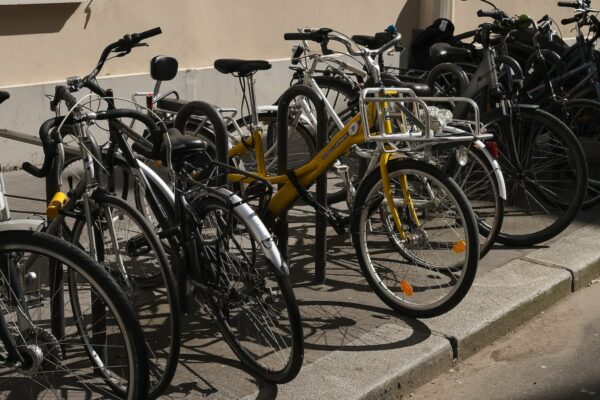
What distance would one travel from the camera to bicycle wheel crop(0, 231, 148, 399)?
280 centimetres

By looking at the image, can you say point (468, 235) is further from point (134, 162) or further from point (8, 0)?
point (8, 0)

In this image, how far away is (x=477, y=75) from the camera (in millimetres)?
5723

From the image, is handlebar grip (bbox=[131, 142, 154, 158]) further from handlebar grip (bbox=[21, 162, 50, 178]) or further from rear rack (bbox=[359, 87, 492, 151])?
rear rack (bbox=[359, 87, 492, 151])

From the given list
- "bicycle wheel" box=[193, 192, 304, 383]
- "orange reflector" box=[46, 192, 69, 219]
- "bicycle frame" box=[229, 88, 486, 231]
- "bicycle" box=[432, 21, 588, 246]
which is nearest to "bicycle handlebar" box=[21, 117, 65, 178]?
"orange reflector" box=[46, 192, 69, 219]

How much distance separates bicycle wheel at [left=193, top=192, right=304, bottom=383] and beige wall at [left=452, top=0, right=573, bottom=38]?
23.1 ft

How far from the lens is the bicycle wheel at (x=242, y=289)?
134 inches

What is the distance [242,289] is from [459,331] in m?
1.10

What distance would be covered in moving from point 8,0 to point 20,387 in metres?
3.81

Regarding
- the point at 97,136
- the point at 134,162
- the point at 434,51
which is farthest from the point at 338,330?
the point at 97,136

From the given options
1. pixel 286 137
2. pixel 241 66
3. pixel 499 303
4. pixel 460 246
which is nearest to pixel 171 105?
pixel 241 66

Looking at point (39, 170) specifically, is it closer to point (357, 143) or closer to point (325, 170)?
point (325, 170)

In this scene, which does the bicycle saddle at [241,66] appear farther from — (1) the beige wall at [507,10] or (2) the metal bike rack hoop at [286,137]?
(1) the beige wall at [507,10]

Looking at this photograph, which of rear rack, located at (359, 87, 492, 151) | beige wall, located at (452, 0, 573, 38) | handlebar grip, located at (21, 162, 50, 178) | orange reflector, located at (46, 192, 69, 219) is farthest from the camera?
beige wall, located at (452, 0, 573, 38)

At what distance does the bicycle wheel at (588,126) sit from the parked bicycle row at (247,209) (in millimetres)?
32
